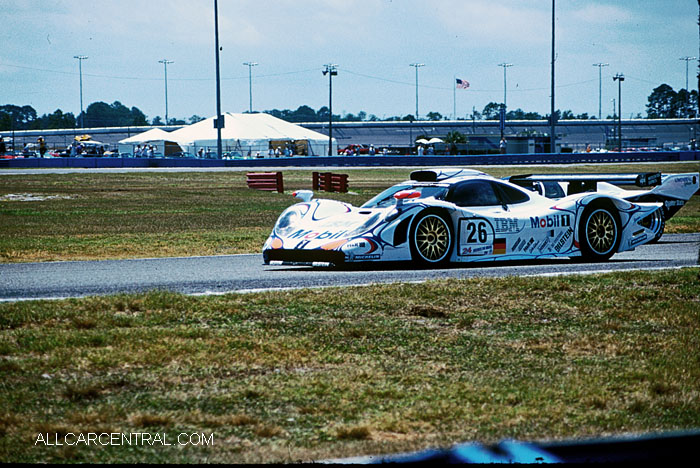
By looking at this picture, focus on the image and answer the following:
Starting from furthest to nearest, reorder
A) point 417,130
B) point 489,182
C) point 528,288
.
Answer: point 417,130 → point 489,182 → point 528,288

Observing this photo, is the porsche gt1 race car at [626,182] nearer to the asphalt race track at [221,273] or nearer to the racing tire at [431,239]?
the asphalt race track at [221,273]

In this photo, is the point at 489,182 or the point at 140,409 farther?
the point at 489,182

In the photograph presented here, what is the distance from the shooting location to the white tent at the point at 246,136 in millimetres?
73812

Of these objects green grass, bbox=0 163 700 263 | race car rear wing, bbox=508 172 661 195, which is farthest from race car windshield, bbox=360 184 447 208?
green grass, bbox=0 163 700 263

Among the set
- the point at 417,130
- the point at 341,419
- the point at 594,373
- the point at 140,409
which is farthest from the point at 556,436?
the point at 417,130

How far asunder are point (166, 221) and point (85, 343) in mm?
15016

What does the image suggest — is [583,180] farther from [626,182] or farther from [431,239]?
[431,239]

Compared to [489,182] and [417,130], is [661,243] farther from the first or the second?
[417,130]

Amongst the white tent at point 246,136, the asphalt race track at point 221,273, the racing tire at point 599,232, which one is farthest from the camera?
the white tent at point 246,136

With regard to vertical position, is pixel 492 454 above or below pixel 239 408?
above

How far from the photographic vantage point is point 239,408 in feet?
16.3

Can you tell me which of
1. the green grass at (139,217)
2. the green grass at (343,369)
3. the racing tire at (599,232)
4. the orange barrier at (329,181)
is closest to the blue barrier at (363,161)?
the green grass at (139,217)

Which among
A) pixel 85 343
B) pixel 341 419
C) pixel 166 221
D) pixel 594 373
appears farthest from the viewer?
pixel 166 221
